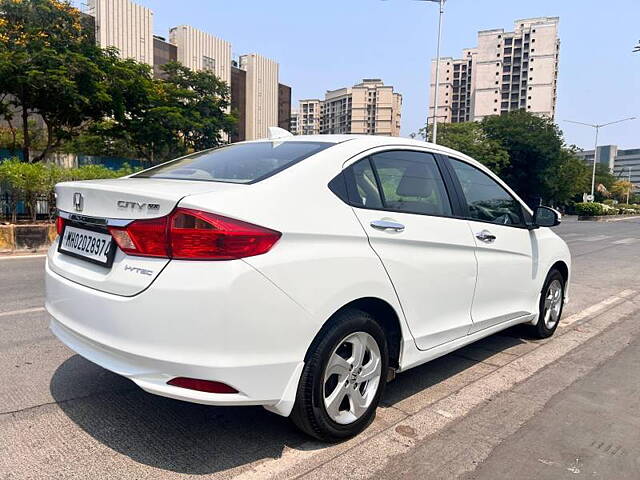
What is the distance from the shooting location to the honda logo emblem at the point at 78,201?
2.82 meters

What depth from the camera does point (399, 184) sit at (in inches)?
127

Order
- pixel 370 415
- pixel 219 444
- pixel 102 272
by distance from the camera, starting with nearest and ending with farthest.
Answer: pixel 102 272, pixel 219 444, pixel 370 415

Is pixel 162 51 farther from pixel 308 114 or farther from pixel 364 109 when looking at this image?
pixel 308 114

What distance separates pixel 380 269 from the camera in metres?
2.86

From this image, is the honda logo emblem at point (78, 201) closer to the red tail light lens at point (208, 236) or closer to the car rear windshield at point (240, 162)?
the car rear windshield at point (240, 162)

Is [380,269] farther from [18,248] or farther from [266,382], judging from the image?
[18,248]

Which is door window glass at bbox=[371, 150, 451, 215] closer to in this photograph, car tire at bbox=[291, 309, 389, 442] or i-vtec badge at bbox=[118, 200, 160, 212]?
car tire at bbox=[291, 309, 389, 442]

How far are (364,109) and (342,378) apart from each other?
6842cm

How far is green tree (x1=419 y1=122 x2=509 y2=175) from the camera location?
150 feet

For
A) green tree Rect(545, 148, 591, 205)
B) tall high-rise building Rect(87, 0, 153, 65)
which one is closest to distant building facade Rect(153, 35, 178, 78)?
tall high-rise building Rect(87, 0, 153, 65)

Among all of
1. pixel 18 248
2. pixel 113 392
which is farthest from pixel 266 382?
pixel 18 248

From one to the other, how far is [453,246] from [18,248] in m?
9.49

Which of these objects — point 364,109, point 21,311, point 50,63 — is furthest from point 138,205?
point 364,109

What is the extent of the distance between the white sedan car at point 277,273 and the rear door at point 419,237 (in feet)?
0.04
